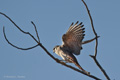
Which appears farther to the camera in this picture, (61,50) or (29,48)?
(61,50)

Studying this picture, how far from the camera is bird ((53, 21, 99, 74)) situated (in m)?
5.77

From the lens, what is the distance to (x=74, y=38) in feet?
19.7

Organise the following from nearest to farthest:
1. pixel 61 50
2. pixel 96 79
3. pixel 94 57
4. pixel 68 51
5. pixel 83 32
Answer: pixel 96 79 → pixel 94 57 → pixel 83 32 → pixel 68 51 → pixel 61 50

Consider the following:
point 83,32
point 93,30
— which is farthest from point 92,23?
point 83,32

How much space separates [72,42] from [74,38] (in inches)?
5.0

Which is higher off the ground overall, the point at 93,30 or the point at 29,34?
the point at 29,34

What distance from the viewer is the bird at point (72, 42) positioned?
227 inches

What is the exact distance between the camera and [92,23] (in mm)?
3432

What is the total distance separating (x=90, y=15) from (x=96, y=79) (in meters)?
0.98

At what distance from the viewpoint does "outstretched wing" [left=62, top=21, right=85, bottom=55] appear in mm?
5777

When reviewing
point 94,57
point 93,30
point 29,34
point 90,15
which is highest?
point 29,34

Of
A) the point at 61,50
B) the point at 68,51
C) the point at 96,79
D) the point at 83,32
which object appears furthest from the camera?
the point at 61,50

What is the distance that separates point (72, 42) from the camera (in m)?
6.06

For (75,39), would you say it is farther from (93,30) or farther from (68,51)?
(93,30)
